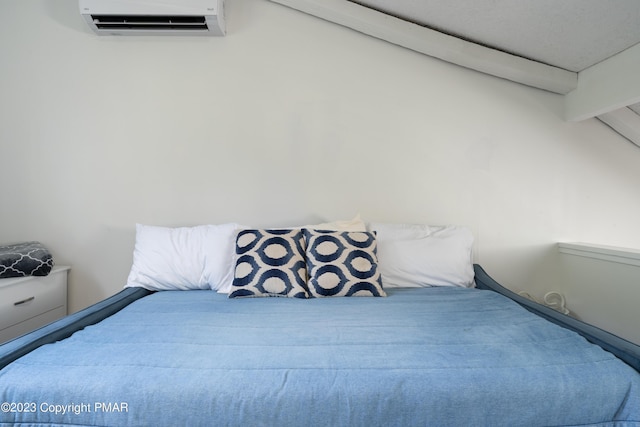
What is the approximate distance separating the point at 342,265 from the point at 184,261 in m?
0.88

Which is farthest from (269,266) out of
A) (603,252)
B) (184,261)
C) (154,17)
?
(603,252)

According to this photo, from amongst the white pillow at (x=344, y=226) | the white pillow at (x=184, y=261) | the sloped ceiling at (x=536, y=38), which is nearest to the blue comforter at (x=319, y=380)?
the white pillow at (x=184, y=261)

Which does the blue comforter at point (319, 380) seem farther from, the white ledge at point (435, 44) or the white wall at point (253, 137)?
the white ledge at point (435, 44)

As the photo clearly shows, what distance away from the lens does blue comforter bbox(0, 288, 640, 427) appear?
0.98 meters

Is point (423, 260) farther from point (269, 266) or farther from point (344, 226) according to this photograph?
point (269, 266)

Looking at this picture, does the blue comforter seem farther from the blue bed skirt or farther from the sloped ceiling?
the sloped ceiling

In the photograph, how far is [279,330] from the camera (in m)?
1.37

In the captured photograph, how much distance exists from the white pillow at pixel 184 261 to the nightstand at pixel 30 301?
547 mm

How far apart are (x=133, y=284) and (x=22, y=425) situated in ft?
3.55

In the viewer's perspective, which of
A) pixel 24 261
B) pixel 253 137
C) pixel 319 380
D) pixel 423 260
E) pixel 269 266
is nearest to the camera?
pixel 319 380

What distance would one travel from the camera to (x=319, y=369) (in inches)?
→ 42.2

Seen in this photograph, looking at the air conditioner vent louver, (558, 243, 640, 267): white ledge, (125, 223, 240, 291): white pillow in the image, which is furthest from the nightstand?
(558, 243, 640, 267): white ledge

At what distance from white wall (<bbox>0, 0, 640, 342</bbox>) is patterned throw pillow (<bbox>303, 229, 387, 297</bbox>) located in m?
0.40

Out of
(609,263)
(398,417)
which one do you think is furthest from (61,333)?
(609,263)
